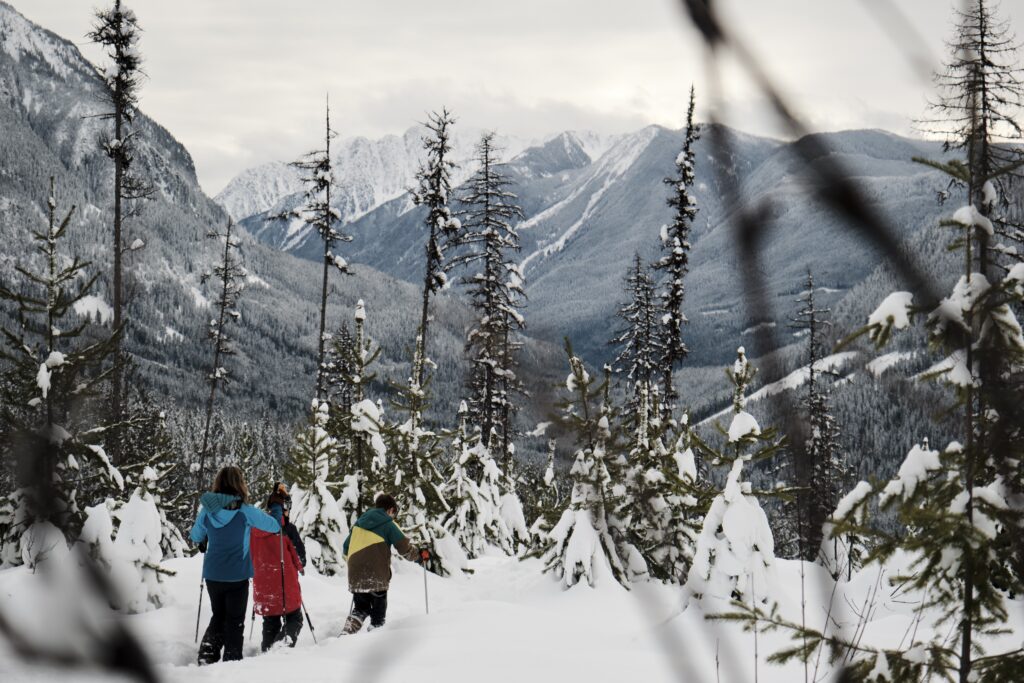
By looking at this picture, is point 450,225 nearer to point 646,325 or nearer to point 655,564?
point 646,325

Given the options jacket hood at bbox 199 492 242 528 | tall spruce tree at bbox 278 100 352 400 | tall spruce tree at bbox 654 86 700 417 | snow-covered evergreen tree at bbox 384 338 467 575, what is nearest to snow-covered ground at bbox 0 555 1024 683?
jacket hood at bbox 199 492 242 528

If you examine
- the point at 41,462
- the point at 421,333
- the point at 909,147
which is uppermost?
the point at 421,333

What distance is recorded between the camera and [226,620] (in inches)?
270

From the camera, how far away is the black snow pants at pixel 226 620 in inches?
268

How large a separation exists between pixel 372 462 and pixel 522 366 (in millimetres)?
13854

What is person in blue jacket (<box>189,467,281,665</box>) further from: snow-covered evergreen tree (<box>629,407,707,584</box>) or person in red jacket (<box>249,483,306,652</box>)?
snow-covered evergreen tree (<box>629,407,707,584</box>)

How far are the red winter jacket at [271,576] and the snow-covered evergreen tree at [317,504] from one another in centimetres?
533

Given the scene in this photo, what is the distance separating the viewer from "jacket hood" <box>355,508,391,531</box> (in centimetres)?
828

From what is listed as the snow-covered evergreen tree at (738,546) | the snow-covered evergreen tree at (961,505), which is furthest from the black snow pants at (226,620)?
the snow-covered evergreen tree at (961,505)

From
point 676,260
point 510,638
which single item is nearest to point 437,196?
point 676,260

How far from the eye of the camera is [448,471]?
751 inches

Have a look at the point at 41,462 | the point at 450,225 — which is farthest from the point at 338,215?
the point at 41,462

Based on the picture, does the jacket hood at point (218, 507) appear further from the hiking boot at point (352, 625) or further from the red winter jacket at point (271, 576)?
the hiking boot at point (352, 625)

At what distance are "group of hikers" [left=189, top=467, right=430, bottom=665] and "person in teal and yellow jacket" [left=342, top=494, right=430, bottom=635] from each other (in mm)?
11
